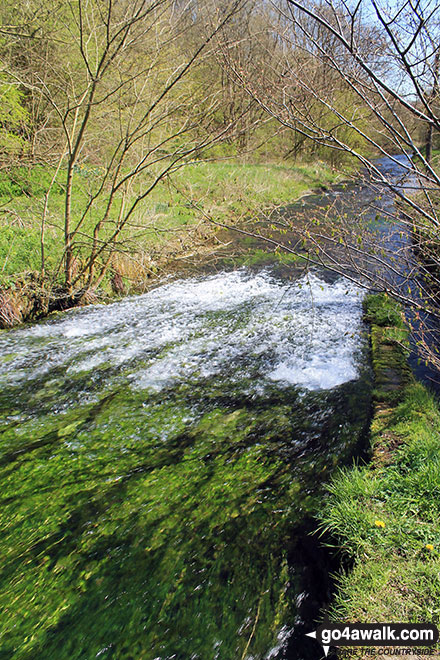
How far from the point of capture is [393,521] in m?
2.57

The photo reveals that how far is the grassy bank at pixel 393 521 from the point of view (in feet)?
7.11

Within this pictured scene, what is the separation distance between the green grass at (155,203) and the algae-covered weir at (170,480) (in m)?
1.86

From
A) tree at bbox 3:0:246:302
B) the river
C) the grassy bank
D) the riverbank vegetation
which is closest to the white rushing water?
the river

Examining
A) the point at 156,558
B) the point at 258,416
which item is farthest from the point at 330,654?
the point at 258,416

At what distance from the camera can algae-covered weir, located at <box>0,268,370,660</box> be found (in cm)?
226

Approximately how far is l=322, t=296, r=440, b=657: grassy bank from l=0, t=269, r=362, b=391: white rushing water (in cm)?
125

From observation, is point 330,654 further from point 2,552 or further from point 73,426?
point 73,426

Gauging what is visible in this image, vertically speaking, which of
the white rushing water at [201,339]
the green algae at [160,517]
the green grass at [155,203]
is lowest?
the green algae at [160,517]

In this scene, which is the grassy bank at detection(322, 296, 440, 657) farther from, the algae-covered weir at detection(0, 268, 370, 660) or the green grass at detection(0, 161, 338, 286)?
the green grass at detection(0, 161, 338, 286)

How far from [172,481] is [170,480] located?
0.02 meters

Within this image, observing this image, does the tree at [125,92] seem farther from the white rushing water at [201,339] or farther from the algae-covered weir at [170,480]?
the algae-covered weir at [170,480]

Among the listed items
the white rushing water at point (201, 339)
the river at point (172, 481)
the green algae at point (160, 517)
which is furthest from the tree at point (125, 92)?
the green algae at point (160, 517)

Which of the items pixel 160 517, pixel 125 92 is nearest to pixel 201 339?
pixel 160 517

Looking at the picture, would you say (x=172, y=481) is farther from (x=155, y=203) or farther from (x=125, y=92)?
(x=155, y=203)
